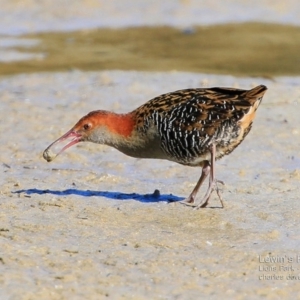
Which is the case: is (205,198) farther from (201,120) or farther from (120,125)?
(120,125)

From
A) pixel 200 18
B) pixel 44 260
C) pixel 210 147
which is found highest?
pixel 200 18

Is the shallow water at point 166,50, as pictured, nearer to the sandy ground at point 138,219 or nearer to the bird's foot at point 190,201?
the sandy ground at point 138,219

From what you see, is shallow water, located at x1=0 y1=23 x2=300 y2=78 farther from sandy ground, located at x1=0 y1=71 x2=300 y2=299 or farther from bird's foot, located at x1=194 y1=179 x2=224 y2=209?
bird's foot, located at x1=194 y1=179 x2=224 y2=209

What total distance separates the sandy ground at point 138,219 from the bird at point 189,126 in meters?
0.46

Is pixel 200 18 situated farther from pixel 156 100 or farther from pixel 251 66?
pixel 156 100

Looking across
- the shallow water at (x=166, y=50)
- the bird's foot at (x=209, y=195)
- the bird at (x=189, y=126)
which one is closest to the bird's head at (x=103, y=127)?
the bird at (x=189, y=126)

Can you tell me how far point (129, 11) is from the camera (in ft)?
62.5

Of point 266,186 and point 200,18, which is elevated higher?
point 200,18

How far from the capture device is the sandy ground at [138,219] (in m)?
5.93

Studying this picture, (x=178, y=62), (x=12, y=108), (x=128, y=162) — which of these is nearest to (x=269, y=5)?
(x=178, y=62)

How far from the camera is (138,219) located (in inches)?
295

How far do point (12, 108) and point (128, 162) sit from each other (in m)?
2.69

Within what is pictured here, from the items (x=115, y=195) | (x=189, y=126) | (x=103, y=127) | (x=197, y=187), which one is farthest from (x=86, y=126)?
(x=197, y=187)

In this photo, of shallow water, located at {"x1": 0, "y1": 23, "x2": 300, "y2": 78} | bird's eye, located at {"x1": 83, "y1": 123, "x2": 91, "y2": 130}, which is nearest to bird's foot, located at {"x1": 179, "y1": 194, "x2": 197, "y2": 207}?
bird's eye, located at {"x1": 83, "y1": 123, "x2": 91, "y2": 130}
